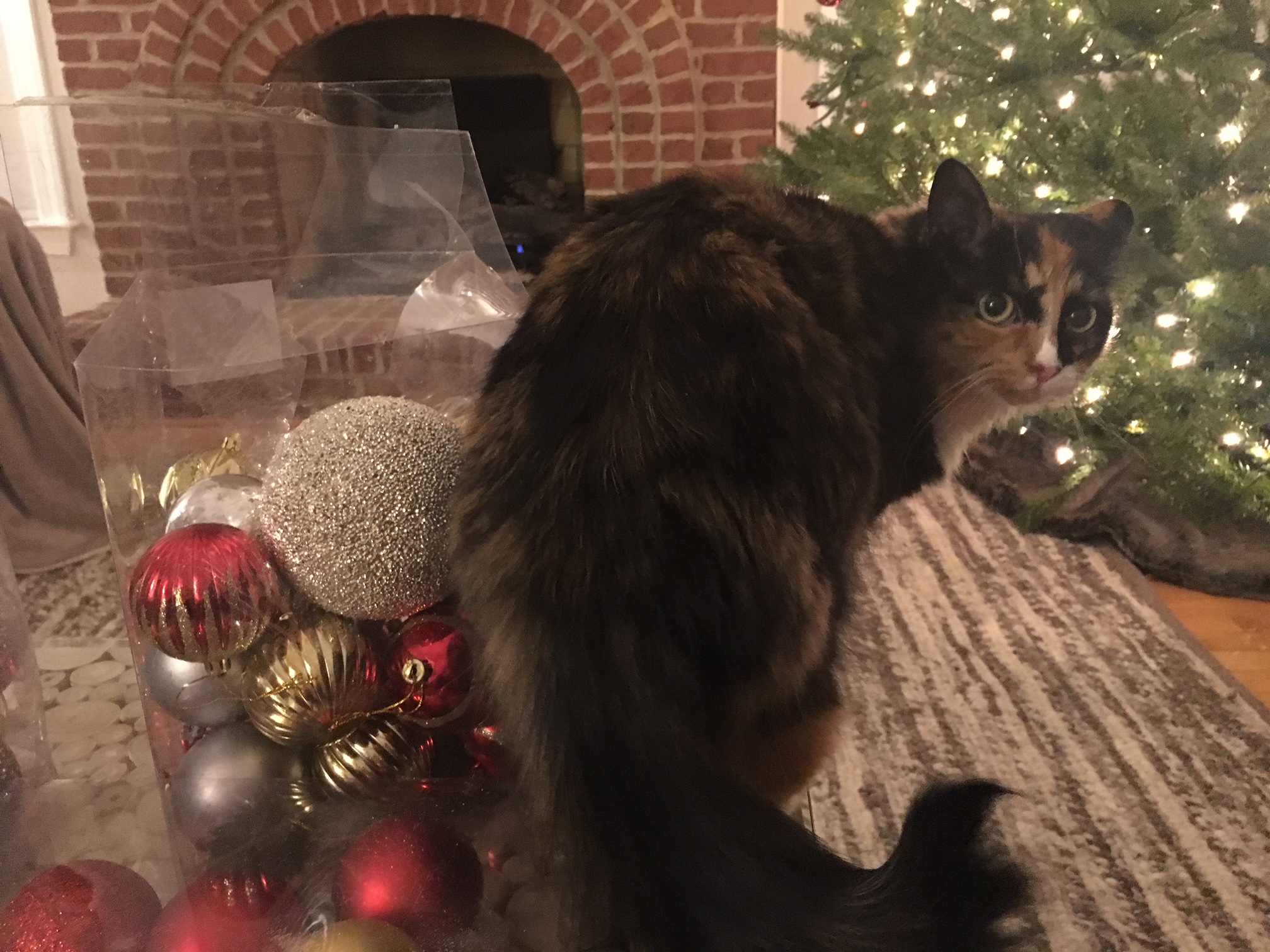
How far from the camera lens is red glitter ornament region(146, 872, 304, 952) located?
0.59 m

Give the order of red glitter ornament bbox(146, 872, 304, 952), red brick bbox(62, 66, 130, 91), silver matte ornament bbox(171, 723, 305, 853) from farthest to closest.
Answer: red brick bbox(62, 66, 130, 91) → silver matte ornament bbox(171, 723, 305, 853) → red glitter ornament bbox(146, 872, 304, 952)

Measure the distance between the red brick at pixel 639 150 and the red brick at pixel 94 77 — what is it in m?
1.31

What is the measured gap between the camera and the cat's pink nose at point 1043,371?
0.84 metres

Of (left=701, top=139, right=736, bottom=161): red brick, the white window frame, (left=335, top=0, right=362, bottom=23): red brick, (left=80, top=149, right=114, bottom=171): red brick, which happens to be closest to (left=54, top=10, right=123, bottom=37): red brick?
A: (left=335, top=0, right=362, bottom=23): red brick

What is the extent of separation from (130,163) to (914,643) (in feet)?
3.94

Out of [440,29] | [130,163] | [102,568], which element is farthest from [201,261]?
[440,29]

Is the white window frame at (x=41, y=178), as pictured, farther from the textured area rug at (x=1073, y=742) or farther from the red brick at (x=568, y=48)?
the red brick at (x=568, y=48)

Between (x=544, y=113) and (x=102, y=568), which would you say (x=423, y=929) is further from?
(x=544, y=113)

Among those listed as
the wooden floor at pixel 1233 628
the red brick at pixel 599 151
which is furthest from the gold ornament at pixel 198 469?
the red brick at pixel 599 151

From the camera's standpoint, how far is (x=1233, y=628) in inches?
55.4

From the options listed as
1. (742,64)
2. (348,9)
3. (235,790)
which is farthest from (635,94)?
(235,790)

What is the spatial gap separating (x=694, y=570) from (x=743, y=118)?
210cm

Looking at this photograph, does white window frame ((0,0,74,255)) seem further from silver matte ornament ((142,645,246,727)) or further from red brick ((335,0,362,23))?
red brick ((335,0,362,23))

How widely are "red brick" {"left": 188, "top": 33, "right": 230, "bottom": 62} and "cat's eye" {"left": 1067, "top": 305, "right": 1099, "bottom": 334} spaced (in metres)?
2.30
